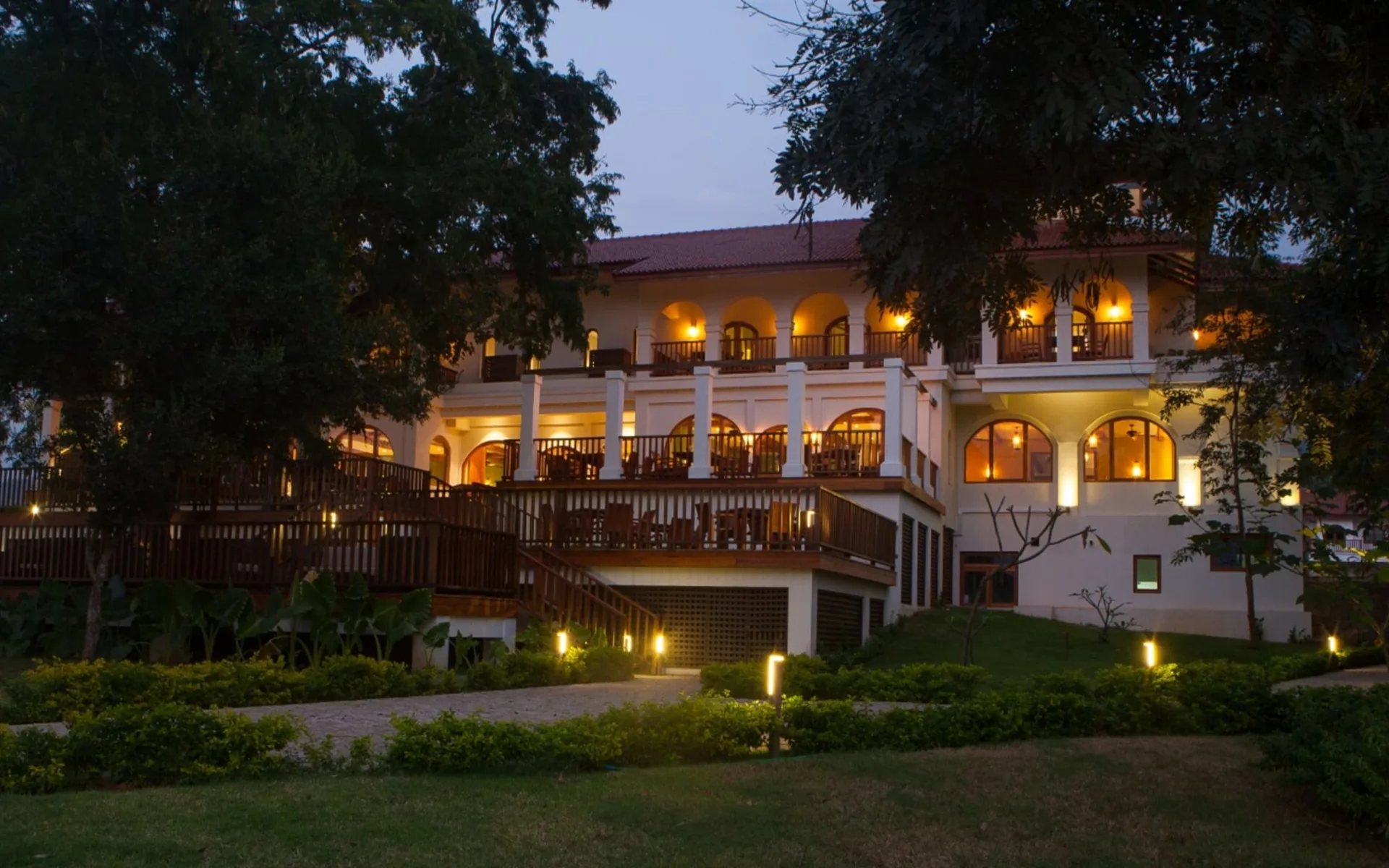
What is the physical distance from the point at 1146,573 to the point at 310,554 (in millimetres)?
18501

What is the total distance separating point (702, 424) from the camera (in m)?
25.6

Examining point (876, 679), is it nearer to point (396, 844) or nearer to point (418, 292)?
point (396, 844)

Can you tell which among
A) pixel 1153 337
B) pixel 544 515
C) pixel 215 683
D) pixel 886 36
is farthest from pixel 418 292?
pixel 1153 337

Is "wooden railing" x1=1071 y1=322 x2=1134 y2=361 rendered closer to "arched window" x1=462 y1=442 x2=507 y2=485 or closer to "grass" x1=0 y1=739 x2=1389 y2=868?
"arched window" x1=462 y1=442 x2=507 y2=485

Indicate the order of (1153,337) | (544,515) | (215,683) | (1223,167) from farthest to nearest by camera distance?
(1153,337) → (544,515) → (215,683) → (1223,167)

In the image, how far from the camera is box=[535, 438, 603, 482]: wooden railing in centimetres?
2622

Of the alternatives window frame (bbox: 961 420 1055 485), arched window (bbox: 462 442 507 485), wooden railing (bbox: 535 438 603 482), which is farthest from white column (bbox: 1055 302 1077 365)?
arched window (bbox: 462 442 507 485)

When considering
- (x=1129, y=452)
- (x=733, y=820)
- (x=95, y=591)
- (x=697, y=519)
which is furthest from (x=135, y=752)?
(x=1129, y=452)

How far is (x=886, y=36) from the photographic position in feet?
29.6

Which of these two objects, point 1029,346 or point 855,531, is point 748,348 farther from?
point 855,531

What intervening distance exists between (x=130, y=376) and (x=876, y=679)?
8834 mm

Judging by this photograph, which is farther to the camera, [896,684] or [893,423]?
[893,423]

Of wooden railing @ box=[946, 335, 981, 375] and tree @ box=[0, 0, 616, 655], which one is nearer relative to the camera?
tree @ box=[0, 0, 616, 655]

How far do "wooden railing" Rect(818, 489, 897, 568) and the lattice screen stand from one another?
129 cm
